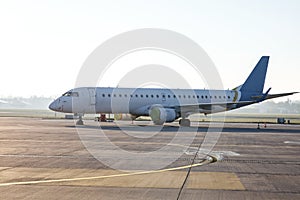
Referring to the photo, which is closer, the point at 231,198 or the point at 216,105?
the point at 231,198

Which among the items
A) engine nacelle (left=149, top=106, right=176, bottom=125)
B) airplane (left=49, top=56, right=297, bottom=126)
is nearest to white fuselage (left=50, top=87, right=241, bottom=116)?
airplane (left=49, top=56, right=297, bottom=126)

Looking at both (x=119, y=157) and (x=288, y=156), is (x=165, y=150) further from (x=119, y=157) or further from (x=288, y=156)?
(x=288, y=156)

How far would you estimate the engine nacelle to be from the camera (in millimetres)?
→ 42031

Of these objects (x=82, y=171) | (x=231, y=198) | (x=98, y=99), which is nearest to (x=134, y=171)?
(x=82, y=171)

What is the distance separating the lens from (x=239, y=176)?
12.9m

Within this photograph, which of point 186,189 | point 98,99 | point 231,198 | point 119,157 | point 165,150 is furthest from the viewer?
point 98,99

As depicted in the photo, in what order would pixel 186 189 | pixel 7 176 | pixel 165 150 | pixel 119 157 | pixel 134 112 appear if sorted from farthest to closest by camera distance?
pixel 134 112, pixel 165 150, pixel 119 157, pixel 7 176, pixel 186 189

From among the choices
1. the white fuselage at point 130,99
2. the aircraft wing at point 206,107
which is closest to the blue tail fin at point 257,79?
the white fuselage at point 130,99

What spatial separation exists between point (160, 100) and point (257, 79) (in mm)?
12010

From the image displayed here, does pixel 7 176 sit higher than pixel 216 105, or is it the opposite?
pixel 216 105

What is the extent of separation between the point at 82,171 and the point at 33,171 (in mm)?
1319

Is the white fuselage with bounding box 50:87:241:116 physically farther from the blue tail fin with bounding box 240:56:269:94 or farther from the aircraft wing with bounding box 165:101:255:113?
the blue tail fin with bounding box 240:56:269:94

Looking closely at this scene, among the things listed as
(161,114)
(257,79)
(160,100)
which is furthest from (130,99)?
(257,79)

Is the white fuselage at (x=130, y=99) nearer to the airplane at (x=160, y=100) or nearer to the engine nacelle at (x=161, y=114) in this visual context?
the airplane at (x=160, y=100)
